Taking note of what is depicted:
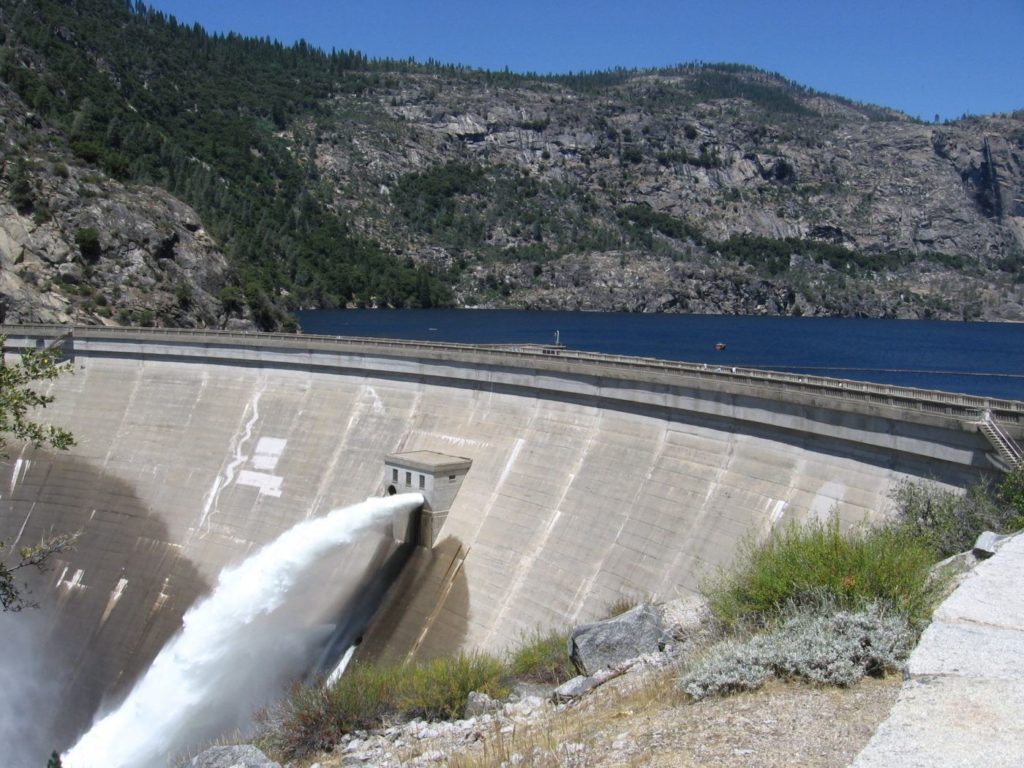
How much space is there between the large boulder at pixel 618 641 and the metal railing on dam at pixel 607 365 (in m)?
9.86

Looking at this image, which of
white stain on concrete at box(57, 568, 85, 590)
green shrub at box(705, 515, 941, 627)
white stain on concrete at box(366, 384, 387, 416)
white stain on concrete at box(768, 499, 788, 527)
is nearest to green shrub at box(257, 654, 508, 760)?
green shrub at box(705, 515, 941, 627)

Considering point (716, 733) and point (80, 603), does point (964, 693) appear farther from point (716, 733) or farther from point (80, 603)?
point (80, 603)

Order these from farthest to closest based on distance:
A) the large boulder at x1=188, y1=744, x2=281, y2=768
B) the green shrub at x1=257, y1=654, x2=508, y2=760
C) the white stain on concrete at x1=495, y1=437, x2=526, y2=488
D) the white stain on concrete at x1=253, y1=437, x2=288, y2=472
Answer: the white stain on concrete at x1=253, y1=437, x2=288, y2=472 → the white stain on concrete at x1=495, y1=437, x2=526, y2=488 → the green shrub at x1=257, y1=654, x2=508, y2=760 → the large boulder at x1=188, y1=744, x2=281, y2=768

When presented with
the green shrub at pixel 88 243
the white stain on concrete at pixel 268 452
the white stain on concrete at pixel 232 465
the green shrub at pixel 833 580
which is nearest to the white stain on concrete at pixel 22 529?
the white stain on concrete at pixel 232 465

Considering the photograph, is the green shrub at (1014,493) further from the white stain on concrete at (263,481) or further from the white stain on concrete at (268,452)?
the white stain on concrete at (268,452)

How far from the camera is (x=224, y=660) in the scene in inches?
1085

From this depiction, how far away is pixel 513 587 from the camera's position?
26.7 metres

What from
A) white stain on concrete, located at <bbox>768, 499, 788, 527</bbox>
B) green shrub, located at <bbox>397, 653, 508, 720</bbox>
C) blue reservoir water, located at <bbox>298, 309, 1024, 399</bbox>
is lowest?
green shrub, located at <bbox>397, 653, 508, 720</bbox>

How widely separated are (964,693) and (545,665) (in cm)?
1001

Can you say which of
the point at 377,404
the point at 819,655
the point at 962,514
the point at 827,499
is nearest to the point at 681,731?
the point at 819,655

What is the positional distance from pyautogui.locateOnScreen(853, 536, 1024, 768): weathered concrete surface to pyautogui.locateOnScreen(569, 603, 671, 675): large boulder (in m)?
5.68

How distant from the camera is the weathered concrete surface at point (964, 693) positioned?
7227mm

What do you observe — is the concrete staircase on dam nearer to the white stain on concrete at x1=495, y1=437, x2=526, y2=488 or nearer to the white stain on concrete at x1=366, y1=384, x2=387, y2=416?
the white stain on concrete at x1=495, y1=437, x2=526, y2=488

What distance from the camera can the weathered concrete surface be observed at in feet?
23.7
